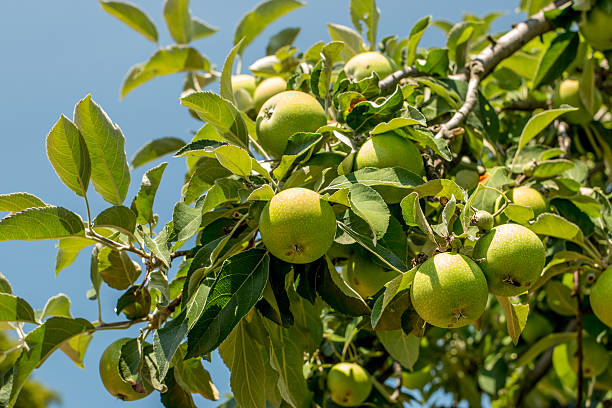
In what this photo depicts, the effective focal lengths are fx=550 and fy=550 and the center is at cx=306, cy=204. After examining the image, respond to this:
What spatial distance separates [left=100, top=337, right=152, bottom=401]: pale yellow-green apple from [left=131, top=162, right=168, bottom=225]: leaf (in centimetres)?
37

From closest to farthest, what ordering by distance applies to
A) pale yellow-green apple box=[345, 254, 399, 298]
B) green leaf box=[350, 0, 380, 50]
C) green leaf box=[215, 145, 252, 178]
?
green leaf box=[215, 145, 252, 178] < pale yellow-green apple box=[345, 254, 399, 298] < green leaf box=[350, 0, 380, 50]

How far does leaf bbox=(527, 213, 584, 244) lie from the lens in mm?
1452

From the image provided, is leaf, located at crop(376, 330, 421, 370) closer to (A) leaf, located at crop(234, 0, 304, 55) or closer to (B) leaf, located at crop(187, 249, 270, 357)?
(B) leaf, located at crop(187, 249, 270, 357)

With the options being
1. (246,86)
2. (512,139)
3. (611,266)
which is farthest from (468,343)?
(246,86)

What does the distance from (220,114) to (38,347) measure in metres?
0.80

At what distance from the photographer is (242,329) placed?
1481 mm

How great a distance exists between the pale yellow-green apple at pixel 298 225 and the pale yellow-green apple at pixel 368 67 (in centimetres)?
76

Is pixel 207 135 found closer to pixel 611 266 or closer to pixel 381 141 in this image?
A: pixel 381 141

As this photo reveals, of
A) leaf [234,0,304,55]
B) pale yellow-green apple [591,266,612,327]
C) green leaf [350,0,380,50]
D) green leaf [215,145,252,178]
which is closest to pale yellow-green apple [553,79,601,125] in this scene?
green leaf [350,0,380,50]

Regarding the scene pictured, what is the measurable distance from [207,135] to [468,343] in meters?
2.55

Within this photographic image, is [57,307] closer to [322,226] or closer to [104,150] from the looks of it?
[104,150]

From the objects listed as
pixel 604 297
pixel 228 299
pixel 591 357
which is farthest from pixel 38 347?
pixel 591 357

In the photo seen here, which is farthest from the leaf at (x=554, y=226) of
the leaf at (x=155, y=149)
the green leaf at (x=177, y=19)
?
the green leaf at (x=177, y=19)

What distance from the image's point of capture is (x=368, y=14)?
222 centimetres
